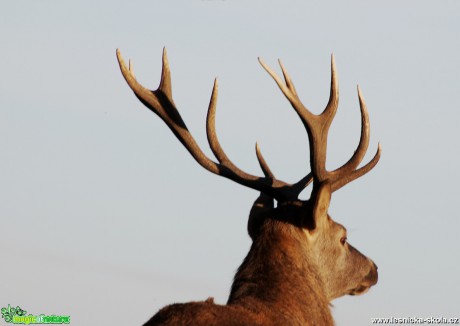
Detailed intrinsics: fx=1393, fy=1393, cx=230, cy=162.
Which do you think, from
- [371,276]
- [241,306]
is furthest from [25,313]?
[241,306]

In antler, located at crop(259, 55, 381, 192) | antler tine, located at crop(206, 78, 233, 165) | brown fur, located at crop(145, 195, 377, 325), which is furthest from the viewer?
antler tine, located at crop(206, 78, 233, 165)

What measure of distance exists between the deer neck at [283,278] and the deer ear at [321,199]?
20cm

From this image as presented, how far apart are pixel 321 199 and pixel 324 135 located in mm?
645

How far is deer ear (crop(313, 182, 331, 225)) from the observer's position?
10.2 metres

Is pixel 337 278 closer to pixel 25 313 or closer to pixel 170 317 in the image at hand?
pixel 170 317

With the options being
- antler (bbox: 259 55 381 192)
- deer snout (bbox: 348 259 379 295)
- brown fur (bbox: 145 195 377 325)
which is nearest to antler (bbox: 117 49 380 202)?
antler (bbox: 259 55 381 192)

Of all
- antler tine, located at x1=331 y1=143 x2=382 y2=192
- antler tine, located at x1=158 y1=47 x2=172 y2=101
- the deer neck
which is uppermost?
antler tine, located at x1=158 y1=47 x2=172 y2=101

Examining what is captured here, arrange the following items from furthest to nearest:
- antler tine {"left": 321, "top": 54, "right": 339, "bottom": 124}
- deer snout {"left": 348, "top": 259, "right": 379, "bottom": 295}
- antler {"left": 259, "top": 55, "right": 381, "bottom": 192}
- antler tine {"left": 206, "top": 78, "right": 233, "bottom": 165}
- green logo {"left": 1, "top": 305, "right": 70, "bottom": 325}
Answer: green logo {"left": 1, "top": 305, "right": 70, "bottom": 325} < deer snout {"left": 348, "top": 259, "right": 379, "bottom": 295} < antler tine {"left": 206, "top": 78, "right": 233, "bottom": 165} < antler tine {"left": 321, "top": 54, "right": 339, "bottom": 124} < antler {"left": 259, "top": 55, "right": 381, "bottom": 192}

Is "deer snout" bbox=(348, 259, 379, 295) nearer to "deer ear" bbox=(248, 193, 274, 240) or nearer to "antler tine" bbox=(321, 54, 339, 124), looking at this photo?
"deer ear" bbox=(248, 193, 274, 240)

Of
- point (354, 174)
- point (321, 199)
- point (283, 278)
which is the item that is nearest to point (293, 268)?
point (283, 278)

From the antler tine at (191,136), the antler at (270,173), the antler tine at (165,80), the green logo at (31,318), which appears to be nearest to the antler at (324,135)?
the antler at (270,173)

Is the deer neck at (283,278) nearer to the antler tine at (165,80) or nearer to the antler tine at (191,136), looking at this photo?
the antler tine at (191,136)

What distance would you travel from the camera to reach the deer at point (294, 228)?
987 cm

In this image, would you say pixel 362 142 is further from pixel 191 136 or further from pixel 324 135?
pixel 191 136
